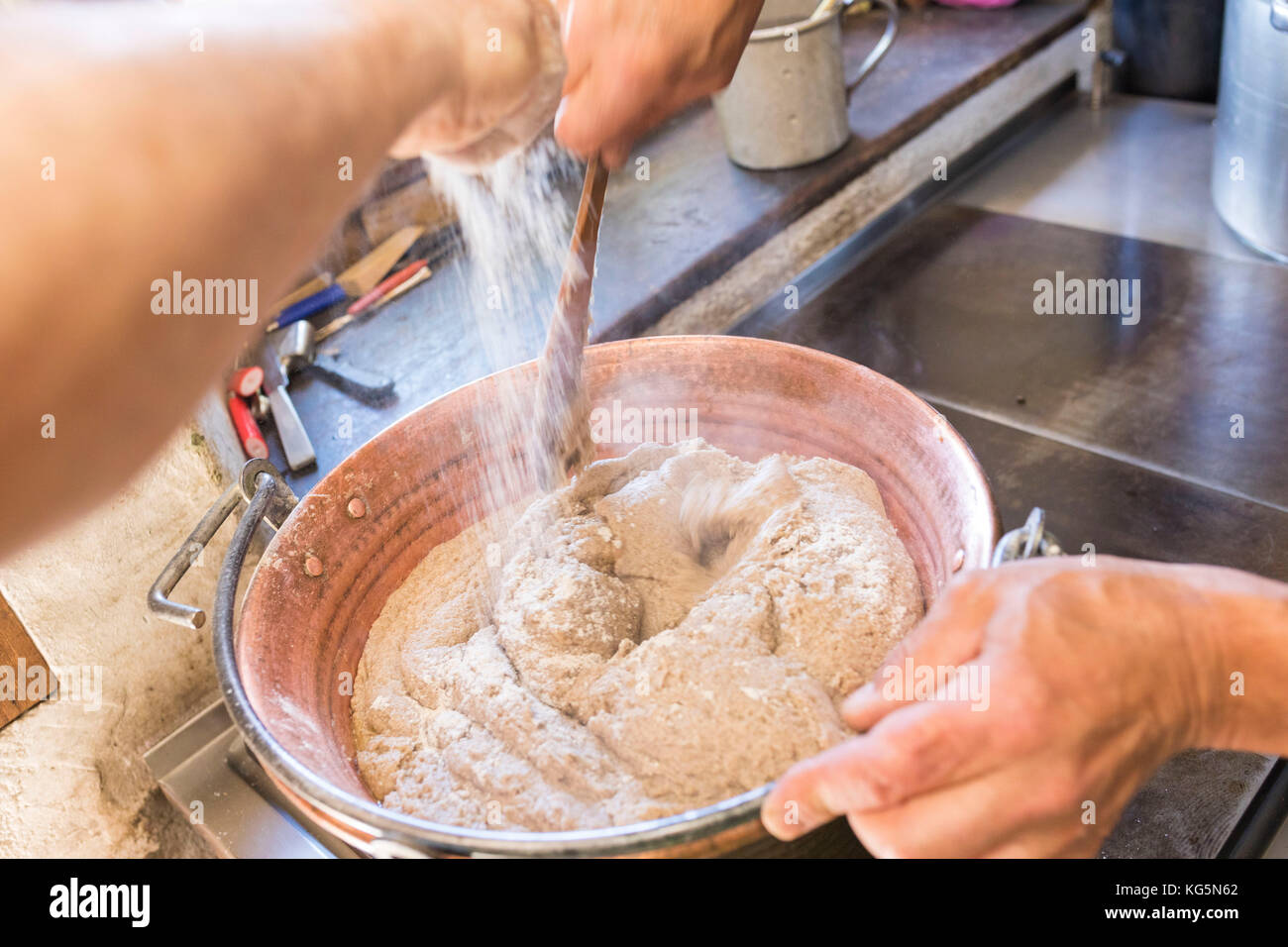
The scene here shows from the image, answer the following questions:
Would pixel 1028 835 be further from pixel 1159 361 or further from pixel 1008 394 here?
pixel 1159 361

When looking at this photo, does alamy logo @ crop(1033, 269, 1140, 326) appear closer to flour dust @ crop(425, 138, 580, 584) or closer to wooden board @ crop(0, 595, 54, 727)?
flour dust @ crop(425, 138, 580, 584)

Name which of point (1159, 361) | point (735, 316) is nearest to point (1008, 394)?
point (1159, 361)

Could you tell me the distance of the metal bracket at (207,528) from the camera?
911mm

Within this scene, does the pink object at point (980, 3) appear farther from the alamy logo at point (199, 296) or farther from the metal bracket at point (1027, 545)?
the alamy logo at point (199, 296)

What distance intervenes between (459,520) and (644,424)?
255 millimetres

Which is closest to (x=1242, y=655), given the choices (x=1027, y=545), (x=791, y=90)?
(x=1027, y=545)

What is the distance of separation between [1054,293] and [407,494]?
1.28m

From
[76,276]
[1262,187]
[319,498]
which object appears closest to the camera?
[76,276]

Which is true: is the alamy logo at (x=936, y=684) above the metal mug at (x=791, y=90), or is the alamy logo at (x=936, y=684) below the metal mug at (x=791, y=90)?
below

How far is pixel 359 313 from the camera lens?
5.94ft

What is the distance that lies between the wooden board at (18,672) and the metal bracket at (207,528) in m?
0.24

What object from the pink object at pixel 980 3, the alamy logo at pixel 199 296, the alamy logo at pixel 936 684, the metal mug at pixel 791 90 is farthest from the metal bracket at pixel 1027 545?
the pink object at pixel 980 3
